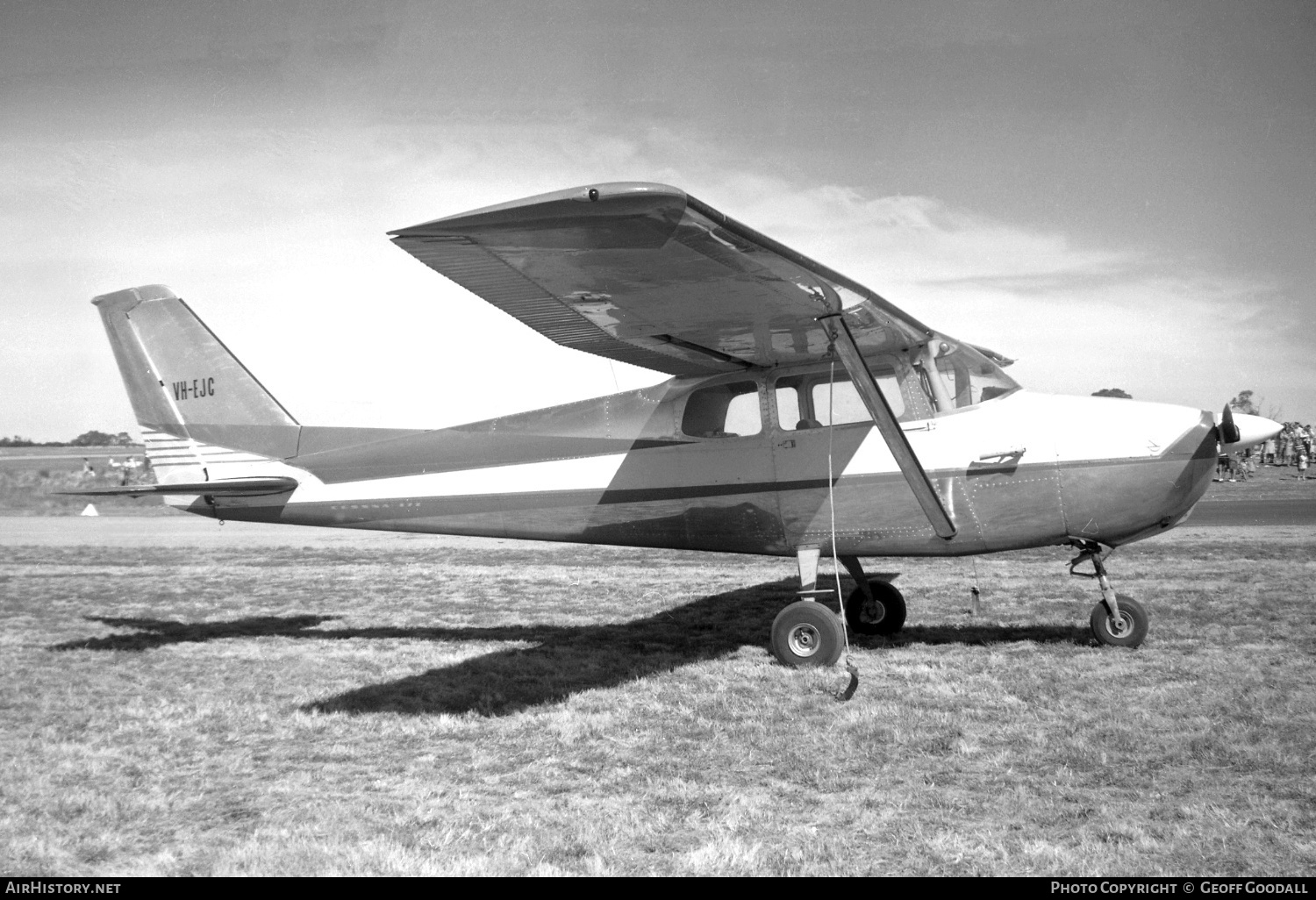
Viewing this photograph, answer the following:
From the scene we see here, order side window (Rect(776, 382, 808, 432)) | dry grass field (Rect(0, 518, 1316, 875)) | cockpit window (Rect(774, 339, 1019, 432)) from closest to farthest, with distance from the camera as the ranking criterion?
dry grass field (Rect(0, 518, 1316, 875)), cockpit window (Rect(774, 339, 1019, 432)), side window (Rect(776, 382, 808, 432))

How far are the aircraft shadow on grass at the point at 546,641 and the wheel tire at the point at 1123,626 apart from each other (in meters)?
0.22

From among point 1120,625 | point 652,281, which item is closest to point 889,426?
point 652,281

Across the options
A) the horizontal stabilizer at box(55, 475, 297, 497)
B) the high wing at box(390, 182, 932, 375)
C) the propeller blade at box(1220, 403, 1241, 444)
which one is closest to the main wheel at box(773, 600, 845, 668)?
the high wing at box(390, 182, 932, 375)

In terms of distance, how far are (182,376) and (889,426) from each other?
22.3 feet

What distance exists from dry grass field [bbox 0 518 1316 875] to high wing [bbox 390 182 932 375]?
2.47 m

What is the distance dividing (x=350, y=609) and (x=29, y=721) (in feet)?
15.4

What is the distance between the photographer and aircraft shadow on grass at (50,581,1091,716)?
20.8 feet

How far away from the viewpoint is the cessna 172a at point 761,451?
6578 mm

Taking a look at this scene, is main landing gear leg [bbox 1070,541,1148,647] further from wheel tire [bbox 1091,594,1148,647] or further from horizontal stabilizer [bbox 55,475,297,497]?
horizontal stabilizer [bbox 55,475,297,497]

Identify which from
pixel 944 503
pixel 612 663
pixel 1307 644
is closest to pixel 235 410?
pixel 612 663

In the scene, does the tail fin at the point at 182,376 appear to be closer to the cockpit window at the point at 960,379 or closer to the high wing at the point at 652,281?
the high wing at the point at 652,281

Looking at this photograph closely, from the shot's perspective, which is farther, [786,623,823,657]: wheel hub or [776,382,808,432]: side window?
[776,382,808,432]: side window

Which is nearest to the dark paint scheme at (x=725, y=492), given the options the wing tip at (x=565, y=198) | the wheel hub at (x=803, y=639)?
the wheel hub at (x=803, y=639)

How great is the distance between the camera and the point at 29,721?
19.1 ft
